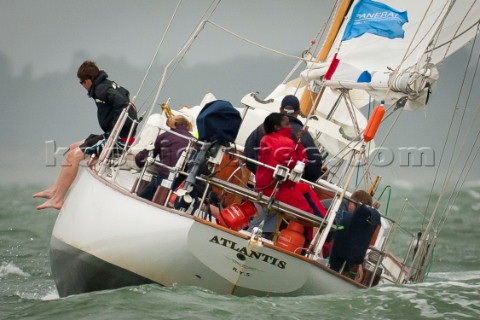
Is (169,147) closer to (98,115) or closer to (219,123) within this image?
(219,123)

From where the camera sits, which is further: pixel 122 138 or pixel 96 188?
pixel 122 138

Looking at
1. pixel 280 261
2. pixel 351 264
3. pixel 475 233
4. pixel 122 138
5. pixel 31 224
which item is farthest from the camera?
pixel 475 233

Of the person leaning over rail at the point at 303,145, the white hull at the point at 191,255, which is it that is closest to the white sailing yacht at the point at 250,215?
the white hull at the point at 191,255

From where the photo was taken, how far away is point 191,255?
8969mm

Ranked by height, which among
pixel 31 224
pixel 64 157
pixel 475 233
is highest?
pixel 475 233

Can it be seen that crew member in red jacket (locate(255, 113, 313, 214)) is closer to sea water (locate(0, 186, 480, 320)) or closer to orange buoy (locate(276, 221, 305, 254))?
orange buoy (locate(276, 221, 305, 254))

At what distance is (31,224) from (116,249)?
38.6ft

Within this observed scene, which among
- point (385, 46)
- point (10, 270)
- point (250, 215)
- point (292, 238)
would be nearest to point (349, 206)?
point (292, 238)

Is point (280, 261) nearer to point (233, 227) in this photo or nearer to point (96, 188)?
point (233, 227)

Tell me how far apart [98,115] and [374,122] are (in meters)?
3.17

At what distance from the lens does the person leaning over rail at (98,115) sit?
10945 mm

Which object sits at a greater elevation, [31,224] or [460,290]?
[460,290]

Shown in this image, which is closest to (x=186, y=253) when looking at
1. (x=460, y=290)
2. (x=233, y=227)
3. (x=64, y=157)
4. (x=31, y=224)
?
(x=233, y=227)

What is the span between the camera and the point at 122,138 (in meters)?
11.2
